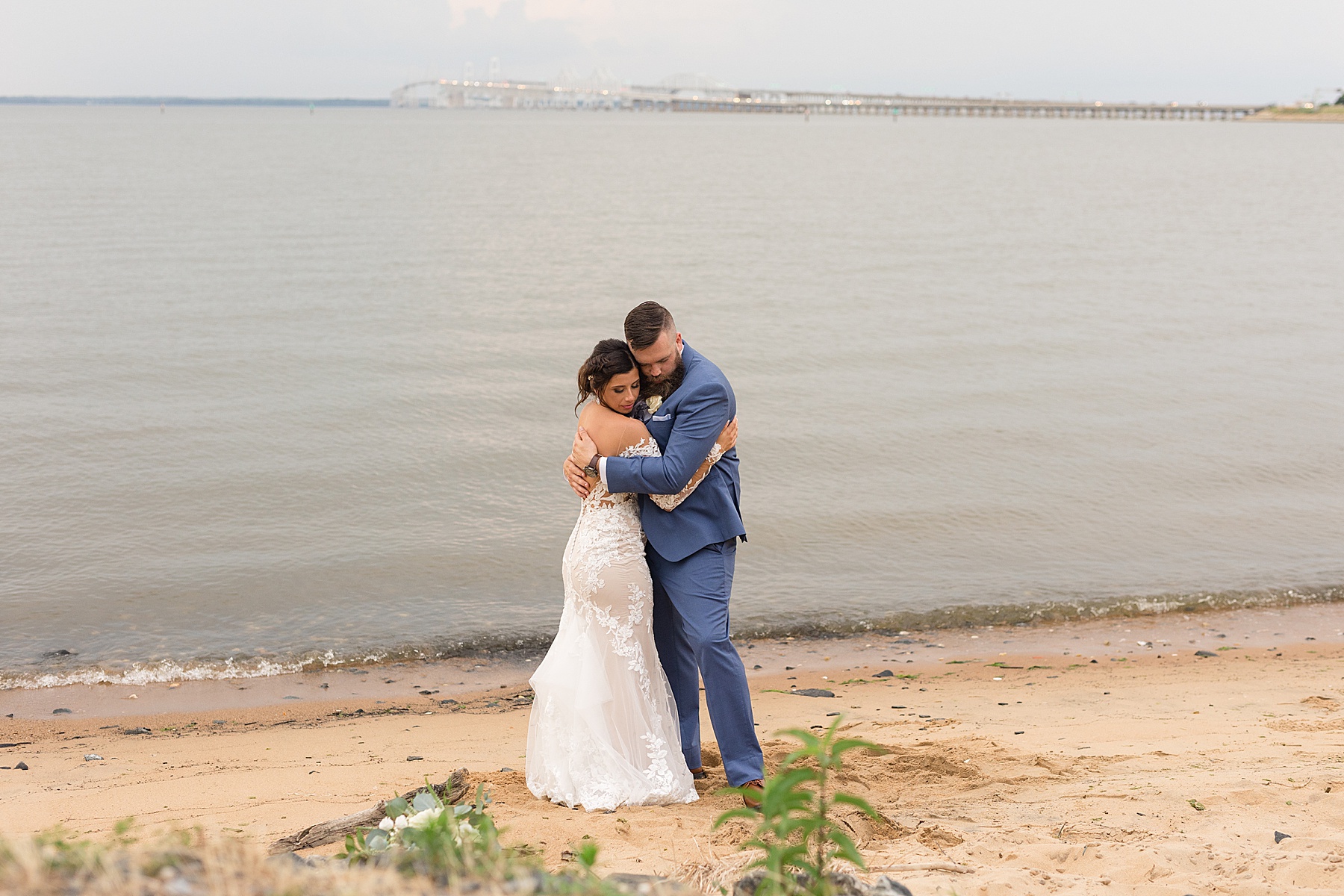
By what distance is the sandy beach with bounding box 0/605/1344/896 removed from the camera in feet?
13.1

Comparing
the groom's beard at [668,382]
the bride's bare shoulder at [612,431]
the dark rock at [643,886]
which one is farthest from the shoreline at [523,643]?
the dark rock at [643,886]

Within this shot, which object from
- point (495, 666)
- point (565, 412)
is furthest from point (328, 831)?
point (565, 412)

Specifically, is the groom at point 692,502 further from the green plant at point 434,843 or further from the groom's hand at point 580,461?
the green plant at point 434,843

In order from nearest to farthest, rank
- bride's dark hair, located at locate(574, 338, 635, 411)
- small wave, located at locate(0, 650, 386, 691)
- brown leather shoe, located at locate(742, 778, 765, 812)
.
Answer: brown leather shoe, located at locate(742, 778, 765, 812)
bride's dark hair, located at locate(574, 338, 635, 411)
small wave, located at locate(0, 650, 386, 691)

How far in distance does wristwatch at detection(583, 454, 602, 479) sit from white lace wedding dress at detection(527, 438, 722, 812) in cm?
9

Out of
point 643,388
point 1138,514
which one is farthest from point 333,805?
→ point 1138,514

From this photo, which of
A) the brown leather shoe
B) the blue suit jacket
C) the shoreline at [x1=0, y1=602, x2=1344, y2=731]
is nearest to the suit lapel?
the blue suit jacket

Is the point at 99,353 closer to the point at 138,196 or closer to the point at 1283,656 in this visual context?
the point at 1283,656

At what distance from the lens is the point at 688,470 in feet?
16.0

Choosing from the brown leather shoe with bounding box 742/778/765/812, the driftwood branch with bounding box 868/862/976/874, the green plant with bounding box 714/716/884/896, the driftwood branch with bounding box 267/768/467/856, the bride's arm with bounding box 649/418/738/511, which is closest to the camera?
the green plant with bounding box 714/716/884/896

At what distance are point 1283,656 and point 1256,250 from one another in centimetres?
2657

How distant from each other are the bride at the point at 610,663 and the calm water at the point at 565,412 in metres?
3.51

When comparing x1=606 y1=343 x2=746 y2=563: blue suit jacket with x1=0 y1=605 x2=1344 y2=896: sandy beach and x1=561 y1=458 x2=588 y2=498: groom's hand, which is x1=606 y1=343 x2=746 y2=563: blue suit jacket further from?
x1=0 y1=605 x2=1344 y2=896: sandy beach

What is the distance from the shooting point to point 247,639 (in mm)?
8305
